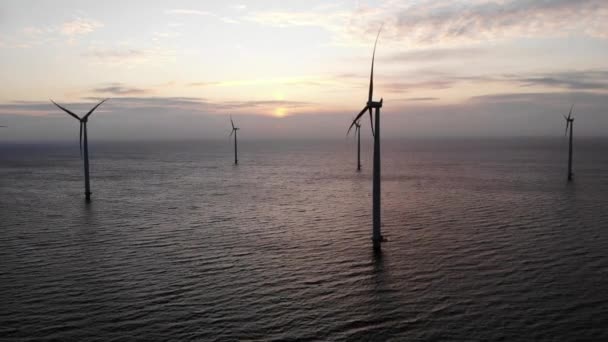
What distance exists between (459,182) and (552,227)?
1972 inches

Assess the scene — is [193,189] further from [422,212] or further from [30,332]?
[30,332]

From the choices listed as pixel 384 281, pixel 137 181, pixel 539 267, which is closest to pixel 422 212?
pixel 539 267

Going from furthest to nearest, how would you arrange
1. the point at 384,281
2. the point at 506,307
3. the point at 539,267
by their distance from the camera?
1. the point at 539,267
2. the point at 384,281
3. the point at 506,307

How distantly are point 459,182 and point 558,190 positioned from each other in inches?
822

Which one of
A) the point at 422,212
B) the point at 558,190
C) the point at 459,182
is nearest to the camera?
the point at 422,212

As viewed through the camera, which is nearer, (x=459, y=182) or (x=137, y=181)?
(x=459, y=182)

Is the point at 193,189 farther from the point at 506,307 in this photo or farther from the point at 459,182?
the point at 506,307

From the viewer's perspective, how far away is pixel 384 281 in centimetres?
2969

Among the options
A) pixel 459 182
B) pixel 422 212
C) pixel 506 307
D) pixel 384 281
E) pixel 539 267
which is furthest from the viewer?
pixel 459 182

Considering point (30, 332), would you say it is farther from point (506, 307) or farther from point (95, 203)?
point (95, 203)

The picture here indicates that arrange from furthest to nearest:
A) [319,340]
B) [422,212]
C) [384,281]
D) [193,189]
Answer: [193,189] < [422,212] < [384,281] < [319,340]

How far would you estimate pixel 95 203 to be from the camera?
6725 cm

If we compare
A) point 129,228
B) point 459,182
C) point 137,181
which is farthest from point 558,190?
point 137,181

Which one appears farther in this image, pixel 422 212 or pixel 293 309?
pixel 422 212
